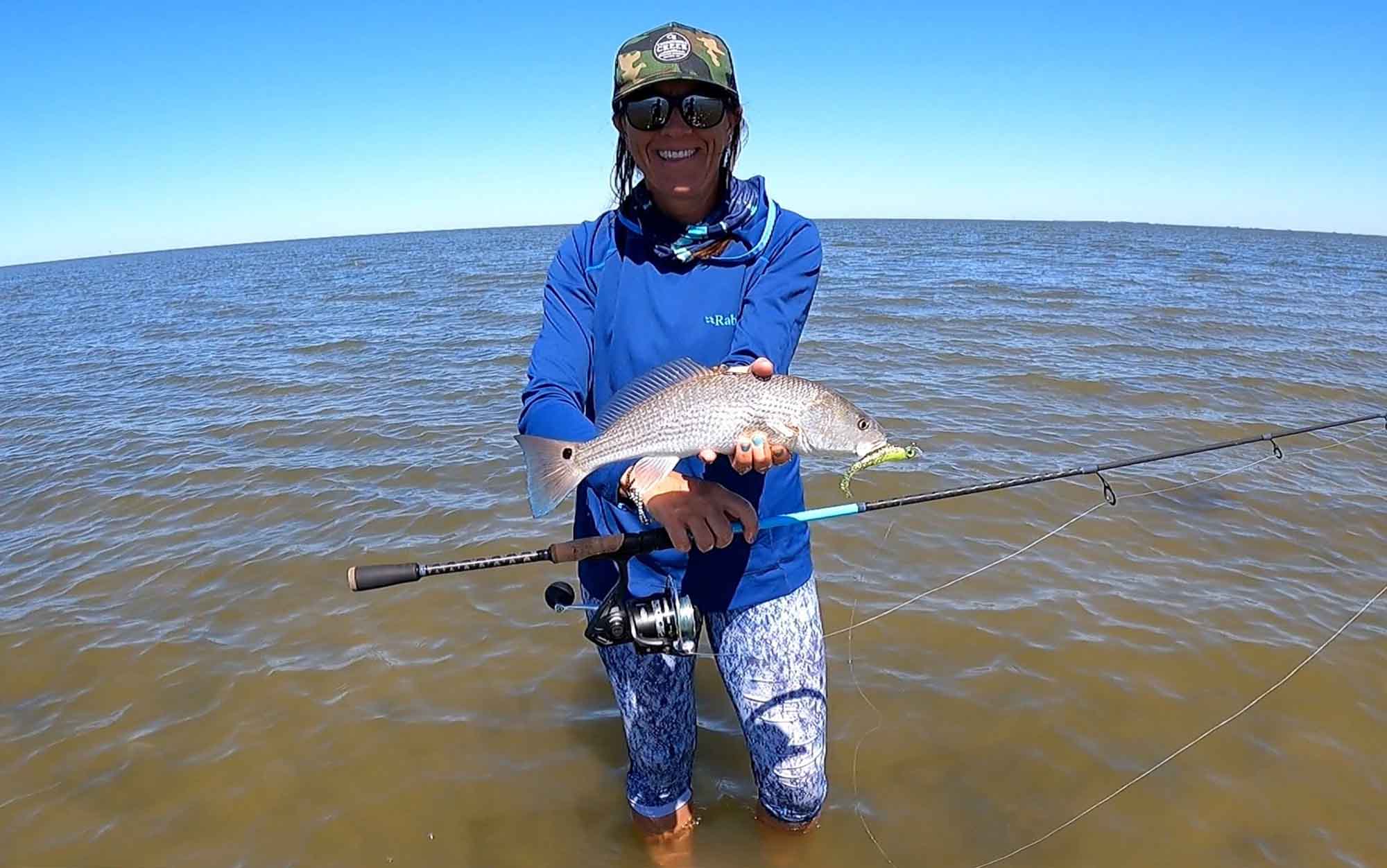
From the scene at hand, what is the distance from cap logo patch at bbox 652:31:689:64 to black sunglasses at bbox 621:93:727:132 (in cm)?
12

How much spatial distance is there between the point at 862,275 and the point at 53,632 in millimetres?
32392

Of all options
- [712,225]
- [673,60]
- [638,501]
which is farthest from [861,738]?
[673,60]

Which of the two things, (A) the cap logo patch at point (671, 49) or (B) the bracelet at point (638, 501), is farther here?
(B) the bracelet at point (638, 501)

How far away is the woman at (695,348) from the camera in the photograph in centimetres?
270

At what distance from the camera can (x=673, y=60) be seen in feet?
8.34

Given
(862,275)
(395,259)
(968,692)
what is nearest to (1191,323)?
(862,275)

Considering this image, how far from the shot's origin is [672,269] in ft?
9.48

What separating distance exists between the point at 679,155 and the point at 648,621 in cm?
180

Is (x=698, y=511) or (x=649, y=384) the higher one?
(x=649, y=384)

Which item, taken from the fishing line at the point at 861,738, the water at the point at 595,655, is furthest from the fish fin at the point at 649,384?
the fishing line at the point at 861,738

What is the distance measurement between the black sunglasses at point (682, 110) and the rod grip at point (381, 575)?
1.83 m

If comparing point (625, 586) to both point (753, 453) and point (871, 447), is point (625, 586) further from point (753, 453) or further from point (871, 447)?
point (871, 447)

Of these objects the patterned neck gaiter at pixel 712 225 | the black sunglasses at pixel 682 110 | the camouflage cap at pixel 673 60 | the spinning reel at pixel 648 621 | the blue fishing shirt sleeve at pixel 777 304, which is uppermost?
the camouflage cap at pixel 673 60

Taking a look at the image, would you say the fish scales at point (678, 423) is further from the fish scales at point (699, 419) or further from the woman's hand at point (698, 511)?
the woman's hand at point (698, 511)
